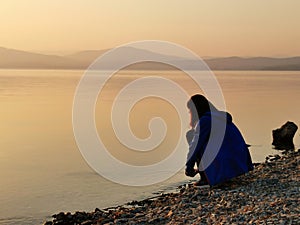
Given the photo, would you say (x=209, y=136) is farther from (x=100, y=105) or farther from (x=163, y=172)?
(x=100, y=105)

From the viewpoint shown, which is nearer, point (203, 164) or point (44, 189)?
point (203, 164)

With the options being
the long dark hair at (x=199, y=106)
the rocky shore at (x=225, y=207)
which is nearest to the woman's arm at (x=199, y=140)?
the long dark hair at (x=199, y=106)

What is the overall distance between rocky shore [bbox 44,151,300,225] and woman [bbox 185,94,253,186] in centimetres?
49

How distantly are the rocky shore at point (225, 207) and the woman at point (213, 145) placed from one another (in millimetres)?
493

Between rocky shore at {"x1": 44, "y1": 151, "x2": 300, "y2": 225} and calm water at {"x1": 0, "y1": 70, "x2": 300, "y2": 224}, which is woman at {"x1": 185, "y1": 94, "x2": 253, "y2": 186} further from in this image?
calm water at {"x1": 0, "y1": 70, "x2": 300, "y2": 224}

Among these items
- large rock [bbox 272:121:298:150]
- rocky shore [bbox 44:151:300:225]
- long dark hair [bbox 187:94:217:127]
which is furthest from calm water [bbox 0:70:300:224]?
long dark hair [bbox 187:94:217:127]

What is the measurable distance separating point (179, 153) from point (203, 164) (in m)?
11.2

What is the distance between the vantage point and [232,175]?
1141 cm

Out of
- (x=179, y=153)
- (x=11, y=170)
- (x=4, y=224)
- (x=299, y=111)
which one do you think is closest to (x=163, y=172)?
(x=179, y=153)

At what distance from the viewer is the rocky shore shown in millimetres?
9320

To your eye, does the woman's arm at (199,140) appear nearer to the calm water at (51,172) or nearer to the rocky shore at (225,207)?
the rocky shore at (225,207)

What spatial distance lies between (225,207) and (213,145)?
1.29 m

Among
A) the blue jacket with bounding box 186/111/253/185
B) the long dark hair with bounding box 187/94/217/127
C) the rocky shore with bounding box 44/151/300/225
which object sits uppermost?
the long dark hair with bounding box 187/94/217/127

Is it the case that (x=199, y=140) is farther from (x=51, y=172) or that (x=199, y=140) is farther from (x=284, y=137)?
(x=284, y=137)
